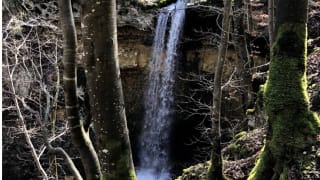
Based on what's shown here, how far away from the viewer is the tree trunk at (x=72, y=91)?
4.06m

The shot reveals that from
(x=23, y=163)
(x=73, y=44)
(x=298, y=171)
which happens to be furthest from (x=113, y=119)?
(x=23, y=163)

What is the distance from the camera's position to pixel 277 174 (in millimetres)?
4176

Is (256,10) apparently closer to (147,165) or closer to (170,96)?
(170,96)

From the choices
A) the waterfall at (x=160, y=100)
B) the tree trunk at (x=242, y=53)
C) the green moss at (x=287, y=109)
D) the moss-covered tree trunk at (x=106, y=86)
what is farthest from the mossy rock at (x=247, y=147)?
the waterfall at (x=160, y=100)

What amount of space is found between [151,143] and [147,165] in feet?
3.33

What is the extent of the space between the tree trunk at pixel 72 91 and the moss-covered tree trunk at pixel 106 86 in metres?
1.21

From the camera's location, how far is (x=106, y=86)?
292cm

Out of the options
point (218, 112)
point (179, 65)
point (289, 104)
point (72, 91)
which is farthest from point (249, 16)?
point (72, 91)

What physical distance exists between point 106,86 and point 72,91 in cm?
135

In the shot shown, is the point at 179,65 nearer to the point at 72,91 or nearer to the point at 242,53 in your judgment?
the point at 242,53

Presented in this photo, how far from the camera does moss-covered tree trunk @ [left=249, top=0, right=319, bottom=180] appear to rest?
13.2 feet

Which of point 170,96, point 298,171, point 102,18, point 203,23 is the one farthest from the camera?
point 170,96

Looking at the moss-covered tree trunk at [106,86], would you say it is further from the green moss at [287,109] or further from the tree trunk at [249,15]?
the tree trunk at [249,15]

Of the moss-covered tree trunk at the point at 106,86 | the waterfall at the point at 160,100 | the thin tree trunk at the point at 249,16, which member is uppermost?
the thin tree trunk at the point at 249,16
